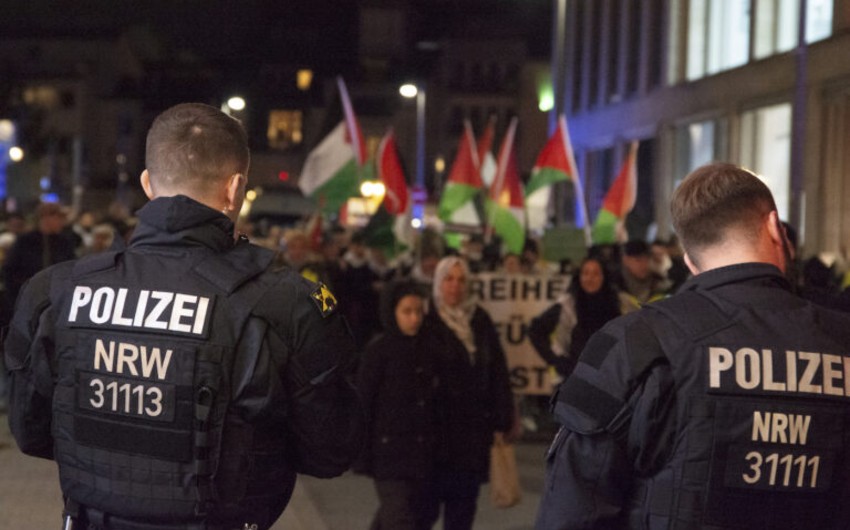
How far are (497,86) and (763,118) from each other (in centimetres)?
5899

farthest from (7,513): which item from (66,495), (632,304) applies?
(66,495)

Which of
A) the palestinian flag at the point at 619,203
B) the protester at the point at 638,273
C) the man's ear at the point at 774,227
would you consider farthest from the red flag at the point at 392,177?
the man's ear at the point at 774,227

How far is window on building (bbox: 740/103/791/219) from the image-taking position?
1075 inches

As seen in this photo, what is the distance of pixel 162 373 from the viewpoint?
3.51 metres

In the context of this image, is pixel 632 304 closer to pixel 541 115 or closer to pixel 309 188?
pixel 309 188

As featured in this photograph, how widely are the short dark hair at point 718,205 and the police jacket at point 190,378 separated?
0.91 metres

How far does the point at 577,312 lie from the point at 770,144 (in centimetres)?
1967

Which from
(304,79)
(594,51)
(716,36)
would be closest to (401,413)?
(716,36)

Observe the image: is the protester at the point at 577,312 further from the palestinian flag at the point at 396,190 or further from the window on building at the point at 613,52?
the window on building at the point at 613,52

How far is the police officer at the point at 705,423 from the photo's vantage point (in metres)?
3.08

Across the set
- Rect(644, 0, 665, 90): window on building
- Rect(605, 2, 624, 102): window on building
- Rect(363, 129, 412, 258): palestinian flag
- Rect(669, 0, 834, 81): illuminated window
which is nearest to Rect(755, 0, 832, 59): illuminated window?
Rect(669, 0, 834, 81): illuminated window

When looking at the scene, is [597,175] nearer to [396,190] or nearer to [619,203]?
[619,203]

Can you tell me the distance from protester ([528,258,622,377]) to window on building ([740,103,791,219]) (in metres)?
16.9

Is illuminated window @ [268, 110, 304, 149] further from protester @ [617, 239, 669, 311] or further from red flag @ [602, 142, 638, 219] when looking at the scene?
protester @ [617, 239, 669, 311]
